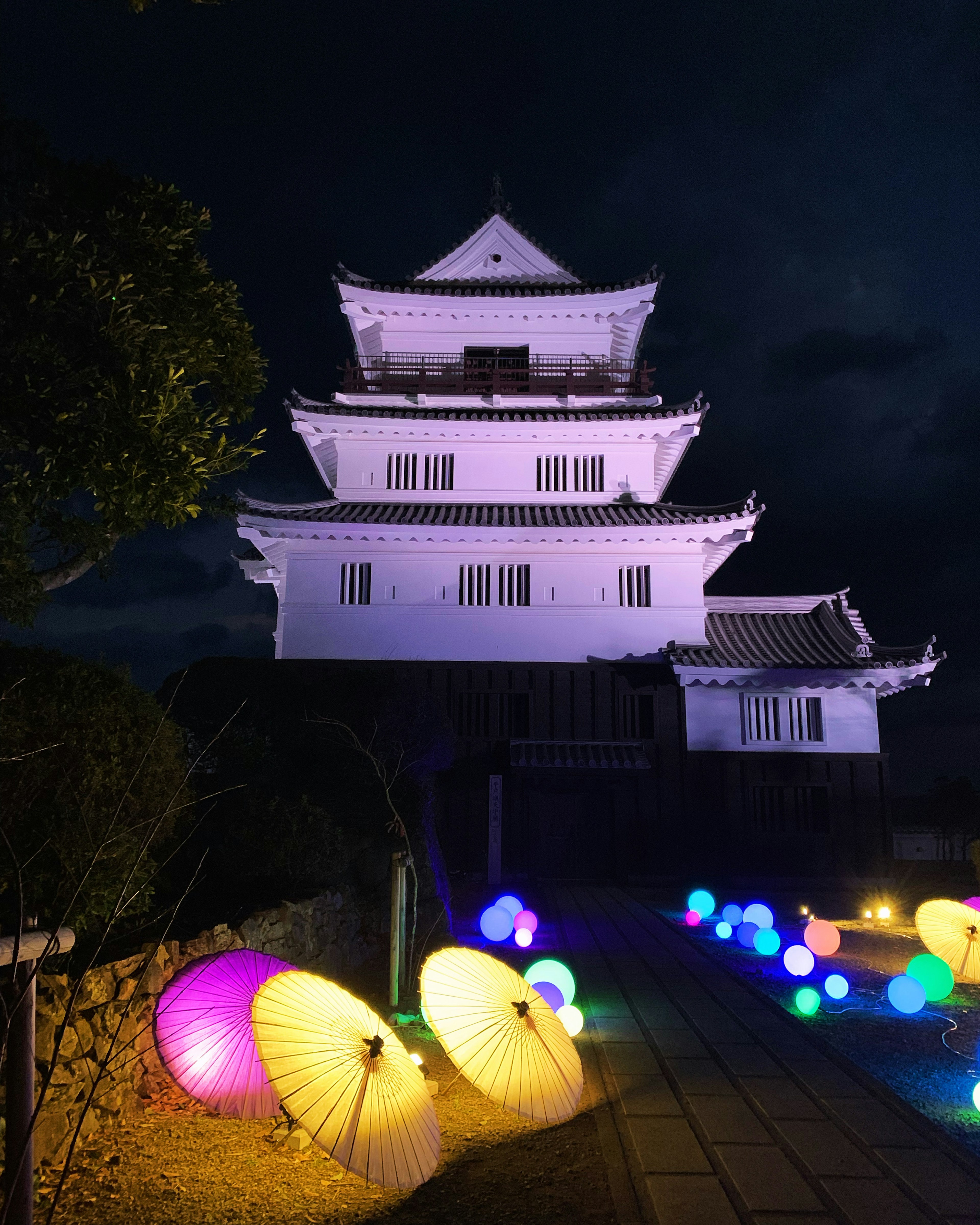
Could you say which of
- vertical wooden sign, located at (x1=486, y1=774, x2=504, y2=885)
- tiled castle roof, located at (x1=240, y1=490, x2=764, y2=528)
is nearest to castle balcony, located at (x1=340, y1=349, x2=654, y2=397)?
tiled castle roof, located at (x1=240, y1=490, x2=764, y2=528)

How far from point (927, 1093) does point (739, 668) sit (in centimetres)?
1317

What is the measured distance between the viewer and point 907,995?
833 cm

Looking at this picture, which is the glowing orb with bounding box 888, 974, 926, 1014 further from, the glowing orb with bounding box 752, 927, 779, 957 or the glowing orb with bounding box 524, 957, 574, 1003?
the glowing orb with bounding box 524, 957, 574, 1003

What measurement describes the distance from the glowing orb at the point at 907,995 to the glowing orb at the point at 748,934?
3.79 meters

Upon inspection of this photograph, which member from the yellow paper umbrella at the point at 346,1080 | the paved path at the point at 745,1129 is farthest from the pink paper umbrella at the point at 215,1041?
the paved path at the point at 745,1129

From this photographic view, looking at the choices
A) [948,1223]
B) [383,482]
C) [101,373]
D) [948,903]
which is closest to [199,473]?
[101,373]

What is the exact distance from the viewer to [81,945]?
577 cm

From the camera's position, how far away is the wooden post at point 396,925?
306 inches

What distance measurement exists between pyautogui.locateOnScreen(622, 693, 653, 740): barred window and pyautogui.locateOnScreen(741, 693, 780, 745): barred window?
2.38 meters

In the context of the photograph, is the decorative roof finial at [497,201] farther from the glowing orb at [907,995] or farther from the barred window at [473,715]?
the glowing orb at [907,995]

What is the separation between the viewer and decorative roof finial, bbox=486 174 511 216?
23.1 meters

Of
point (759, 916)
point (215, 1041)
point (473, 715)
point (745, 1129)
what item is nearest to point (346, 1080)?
point (215, 1041)

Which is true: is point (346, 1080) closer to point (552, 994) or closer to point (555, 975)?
point (552, 994)

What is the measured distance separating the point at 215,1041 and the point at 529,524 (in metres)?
15.6
